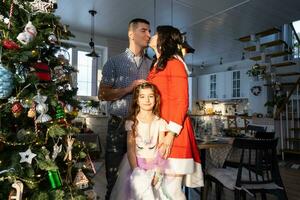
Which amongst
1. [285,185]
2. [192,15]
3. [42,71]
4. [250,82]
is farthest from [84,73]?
[42,71]

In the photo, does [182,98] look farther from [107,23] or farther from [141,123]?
[107,23]

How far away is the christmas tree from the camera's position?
98 centimetres

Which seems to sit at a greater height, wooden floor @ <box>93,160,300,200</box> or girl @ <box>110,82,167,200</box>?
girl @ <box>110,82,167,200</box>

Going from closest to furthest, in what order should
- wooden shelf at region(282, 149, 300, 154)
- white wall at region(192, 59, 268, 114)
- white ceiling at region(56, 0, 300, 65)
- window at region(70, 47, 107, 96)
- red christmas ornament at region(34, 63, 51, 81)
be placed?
red christmas ornament at region(34, 63, 51, 81)
white ceiling at region(56, 0, 300, 65)
wooden shelf at region(282, 149, 300, 154)
window at region(70, 47, 107, 96)
white wall at region(192, 59, 268, 114)

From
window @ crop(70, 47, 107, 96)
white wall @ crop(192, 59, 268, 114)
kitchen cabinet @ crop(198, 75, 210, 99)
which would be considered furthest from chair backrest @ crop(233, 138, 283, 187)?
kitchen cabinet @ crop(198, 75, 210, 99)

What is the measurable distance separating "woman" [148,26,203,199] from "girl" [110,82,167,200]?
50 mm

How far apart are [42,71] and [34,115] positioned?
0.22m

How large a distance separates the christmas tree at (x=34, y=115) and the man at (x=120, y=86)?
51cm

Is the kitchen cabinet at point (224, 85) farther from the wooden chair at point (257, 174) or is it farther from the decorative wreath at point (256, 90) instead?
the wooden chair at point (257, 174)

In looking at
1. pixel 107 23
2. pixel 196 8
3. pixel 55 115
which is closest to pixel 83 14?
pixel 107 23

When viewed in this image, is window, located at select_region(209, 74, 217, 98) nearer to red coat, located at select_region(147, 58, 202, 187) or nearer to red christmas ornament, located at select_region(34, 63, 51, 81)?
red coat, located at select_region(147, 58, 202, 187)

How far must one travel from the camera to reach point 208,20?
5453 mm

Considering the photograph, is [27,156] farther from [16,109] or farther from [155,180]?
[155,180]

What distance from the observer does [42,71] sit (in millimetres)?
1130
